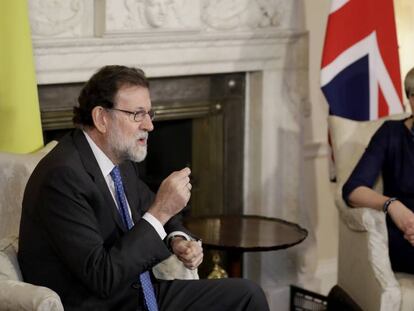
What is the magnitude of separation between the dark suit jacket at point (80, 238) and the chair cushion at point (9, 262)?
2 centimetres

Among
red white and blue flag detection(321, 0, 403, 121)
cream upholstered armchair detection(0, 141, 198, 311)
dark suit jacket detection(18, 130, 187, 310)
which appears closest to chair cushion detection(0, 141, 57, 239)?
cream upholstered armchair detection(0, 141, 198, 311)

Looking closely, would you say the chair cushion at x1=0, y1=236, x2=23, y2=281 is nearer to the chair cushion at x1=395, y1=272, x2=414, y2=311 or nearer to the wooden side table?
the wooden side table

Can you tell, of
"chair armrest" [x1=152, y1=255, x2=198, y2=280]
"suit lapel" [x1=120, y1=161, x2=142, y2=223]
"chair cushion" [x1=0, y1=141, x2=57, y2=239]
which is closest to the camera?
"suit lapel" [x1=120, y1=161, x2=142, y2=223]

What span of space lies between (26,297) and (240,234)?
1340 millimetres

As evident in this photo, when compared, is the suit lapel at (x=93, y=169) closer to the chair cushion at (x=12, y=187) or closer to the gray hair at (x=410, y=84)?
the chair cushion at (x=12, y=187)

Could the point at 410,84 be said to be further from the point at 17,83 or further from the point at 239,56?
the point at 17,83

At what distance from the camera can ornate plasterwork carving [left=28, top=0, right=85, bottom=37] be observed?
331 cm

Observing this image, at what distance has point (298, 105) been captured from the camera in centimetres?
409

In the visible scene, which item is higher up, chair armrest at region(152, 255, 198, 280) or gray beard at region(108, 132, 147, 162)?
gray beard at region(108, 132, 147, 162)

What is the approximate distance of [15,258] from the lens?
254 centimetres

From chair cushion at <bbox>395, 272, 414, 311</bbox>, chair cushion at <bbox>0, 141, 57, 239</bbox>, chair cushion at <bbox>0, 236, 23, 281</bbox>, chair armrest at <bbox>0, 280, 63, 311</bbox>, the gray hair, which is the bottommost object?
chair cushion at <bbox>395, 272, 414, 311</bbox>

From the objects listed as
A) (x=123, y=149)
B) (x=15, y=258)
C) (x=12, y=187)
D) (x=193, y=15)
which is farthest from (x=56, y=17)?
(x=15, y=258)

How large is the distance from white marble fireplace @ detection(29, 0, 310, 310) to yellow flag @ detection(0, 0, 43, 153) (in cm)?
18

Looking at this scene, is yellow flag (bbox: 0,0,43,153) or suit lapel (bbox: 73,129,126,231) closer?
suit lapel (bbox: 73,129,126,231)
